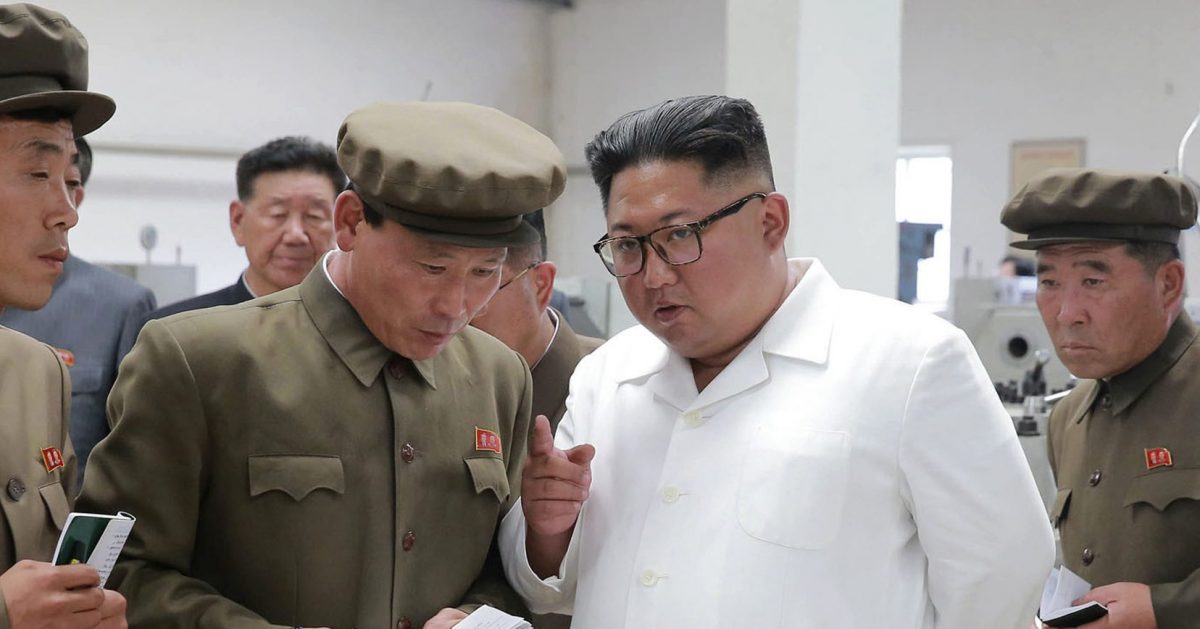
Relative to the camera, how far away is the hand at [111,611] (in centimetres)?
154

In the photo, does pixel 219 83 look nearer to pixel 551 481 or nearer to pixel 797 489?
pixel 551 481

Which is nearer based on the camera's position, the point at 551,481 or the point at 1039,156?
the point at 551,481

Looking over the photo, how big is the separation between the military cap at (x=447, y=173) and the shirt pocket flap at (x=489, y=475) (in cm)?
36

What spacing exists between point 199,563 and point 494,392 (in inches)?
20.7

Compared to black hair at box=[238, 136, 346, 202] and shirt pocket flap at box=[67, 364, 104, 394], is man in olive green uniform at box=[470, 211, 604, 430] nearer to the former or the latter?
black hair at box=[238, 136, 346, 202]

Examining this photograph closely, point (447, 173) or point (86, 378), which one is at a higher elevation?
point (447, 173)

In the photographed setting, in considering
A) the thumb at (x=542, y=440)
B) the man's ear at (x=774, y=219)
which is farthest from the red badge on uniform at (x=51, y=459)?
the man's ear at (x=774, y=219)

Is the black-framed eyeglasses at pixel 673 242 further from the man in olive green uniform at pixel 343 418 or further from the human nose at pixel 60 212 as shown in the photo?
the human nose at pixel 60 212

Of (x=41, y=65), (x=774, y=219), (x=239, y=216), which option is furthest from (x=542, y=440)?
(x=239, y=216)

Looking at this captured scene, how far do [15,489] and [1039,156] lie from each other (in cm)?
852

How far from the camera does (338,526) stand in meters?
1.76

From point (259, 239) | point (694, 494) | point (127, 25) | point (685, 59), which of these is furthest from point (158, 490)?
point (685, 59)

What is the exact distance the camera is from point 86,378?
327 centimetres

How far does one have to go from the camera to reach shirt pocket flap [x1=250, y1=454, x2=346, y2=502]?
1.72m
